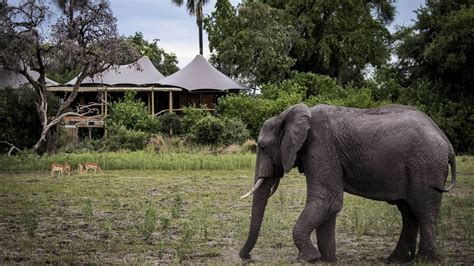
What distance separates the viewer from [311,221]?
8859mm

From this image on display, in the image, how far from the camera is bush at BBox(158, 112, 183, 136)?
3353 cm

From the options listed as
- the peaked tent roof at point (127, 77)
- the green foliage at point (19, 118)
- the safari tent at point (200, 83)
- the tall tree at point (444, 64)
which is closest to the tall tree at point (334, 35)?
the safari tent at point (200, 83)

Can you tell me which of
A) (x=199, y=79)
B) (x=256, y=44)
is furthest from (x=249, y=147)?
(x=256, y=44)

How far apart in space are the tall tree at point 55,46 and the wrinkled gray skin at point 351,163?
2260cm

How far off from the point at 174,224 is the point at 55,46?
20.4m

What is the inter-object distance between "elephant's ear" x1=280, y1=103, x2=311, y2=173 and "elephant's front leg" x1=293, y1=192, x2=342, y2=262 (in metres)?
0.53

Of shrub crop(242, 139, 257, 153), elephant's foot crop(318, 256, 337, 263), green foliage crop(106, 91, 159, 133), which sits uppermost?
green foliage crop(106, 91, 159, 133)

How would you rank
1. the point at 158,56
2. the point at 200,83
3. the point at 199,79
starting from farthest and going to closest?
the point at 158,56
the point at 199,79
the point at 200,83

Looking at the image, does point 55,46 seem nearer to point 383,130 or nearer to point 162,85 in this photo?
point 162,85

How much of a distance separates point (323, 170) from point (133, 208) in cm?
662

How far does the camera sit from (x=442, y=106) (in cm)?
3406

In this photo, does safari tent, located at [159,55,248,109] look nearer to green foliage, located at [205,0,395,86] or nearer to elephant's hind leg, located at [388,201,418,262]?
green foliage, located at [205,0,395,86]

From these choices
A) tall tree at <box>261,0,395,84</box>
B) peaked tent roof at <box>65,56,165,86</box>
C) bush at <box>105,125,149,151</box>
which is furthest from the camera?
tall tree at <box>261,0,395,84</box>

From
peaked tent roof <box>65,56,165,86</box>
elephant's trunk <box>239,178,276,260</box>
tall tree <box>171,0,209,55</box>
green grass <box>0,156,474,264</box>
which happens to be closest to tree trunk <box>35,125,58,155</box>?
peaked tent roof <box>65,56,165,86</box>
